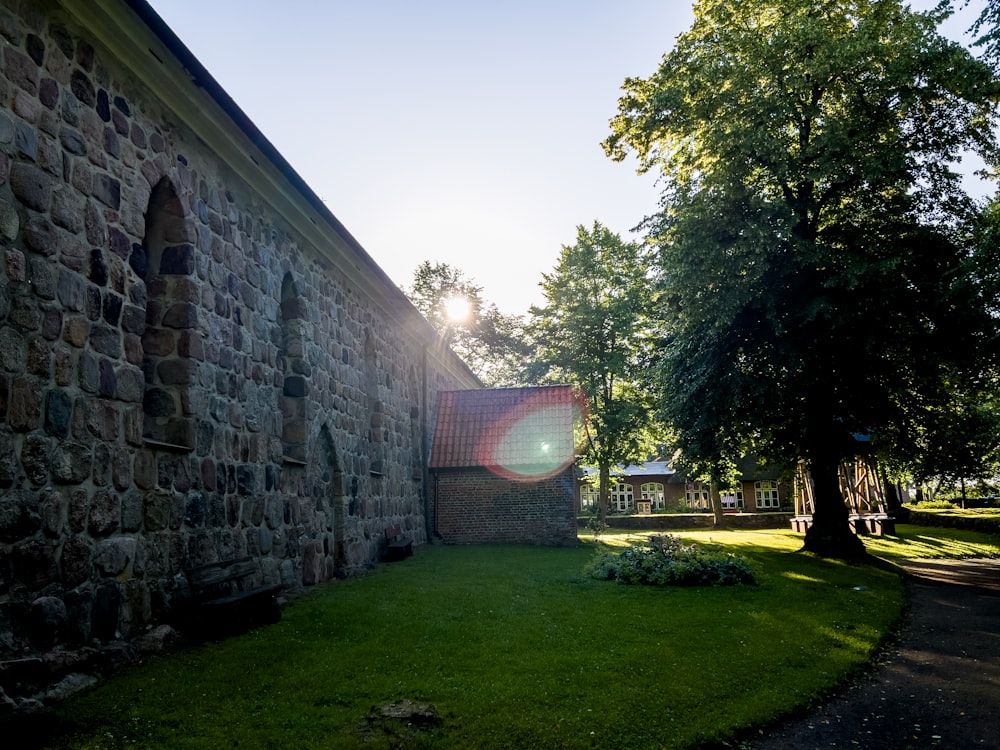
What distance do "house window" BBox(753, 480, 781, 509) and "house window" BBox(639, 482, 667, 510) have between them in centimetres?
591

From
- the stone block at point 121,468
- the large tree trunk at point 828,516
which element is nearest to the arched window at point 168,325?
the stone block at point 121,468

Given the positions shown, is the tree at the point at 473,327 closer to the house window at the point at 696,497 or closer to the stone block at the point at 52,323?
the house window at the point at 696,497

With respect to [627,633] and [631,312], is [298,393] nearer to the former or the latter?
[627,633]

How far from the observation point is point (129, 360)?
5762mm

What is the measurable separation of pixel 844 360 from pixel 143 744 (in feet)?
45.2

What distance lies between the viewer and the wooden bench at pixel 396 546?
1279cm

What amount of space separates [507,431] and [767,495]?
95.6 feet

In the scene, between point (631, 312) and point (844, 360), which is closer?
point (844, 360)

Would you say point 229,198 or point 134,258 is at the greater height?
point 229,198

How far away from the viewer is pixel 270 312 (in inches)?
348

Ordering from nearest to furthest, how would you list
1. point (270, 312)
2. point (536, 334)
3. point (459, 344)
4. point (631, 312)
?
point (270, 312), point (631, 312), point (536, 334), point (459, 344)

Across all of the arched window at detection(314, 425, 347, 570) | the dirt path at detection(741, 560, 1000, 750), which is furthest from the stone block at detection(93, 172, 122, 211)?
the dirt path at detection(741, 560, 1000, 750)

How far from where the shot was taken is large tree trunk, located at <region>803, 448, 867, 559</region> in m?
14.4

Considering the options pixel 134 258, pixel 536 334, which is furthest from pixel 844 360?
pixel 536 334
